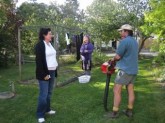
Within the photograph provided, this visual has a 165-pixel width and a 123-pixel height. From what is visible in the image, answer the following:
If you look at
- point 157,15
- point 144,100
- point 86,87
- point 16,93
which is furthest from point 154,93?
point 16,93

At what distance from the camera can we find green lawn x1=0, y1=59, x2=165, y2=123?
20.4ft

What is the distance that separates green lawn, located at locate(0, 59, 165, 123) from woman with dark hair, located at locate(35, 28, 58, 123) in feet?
1.22

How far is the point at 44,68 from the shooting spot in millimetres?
5766

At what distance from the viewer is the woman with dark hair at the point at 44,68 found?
18.9ft

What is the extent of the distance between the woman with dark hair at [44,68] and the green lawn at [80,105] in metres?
0.37

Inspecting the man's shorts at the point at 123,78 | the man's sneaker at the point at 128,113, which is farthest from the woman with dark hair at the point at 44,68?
the man's sneaker at the point at 128,113

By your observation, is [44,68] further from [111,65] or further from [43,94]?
[111,65]

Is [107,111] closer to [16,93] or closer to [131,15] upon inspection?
[16,93]

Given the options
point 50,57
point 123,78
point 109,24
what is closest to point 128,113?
point 123,78

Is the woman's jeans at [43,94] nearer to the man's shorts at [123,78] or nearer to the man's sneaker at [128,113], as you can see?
the man's shorts at [123,78]

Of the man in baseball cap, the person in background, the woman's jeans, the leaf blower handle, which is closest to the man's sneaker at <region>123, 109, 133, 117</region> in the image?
the man in baseball cap

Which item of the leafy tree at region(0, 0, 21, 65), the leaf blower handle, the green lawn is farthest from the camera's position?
the leafy tree at region(0, 0, 21, 65)

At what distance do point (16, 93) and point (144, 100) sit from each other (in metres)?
3.40

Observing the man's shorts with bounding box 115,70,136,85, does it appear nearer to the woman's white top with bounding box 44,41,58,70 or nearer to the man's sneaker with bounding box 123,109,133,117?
the man's sneaker with bounding box 123,109,133,117
